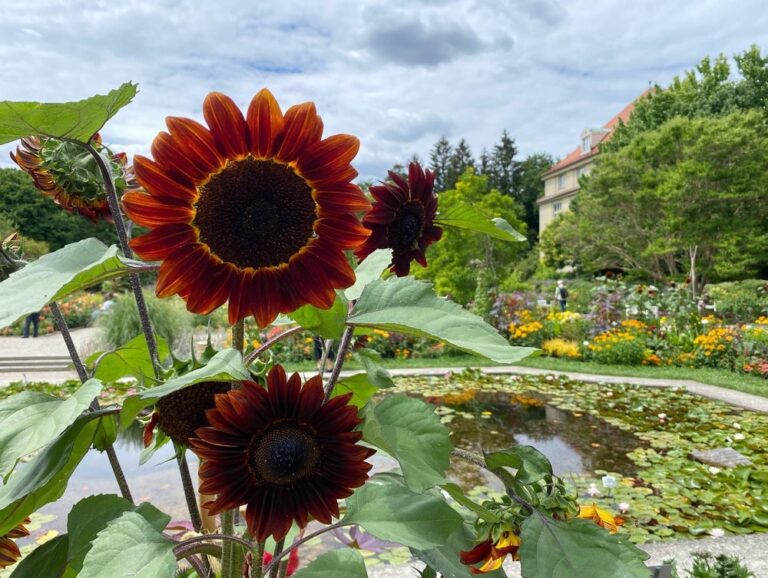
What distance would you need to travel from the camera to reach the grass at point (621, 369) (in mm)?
7446

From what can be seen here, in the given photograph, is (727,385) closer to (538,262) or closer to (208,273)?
(208,273)

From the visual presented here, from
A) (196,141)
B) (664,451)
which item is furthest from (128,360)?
(664,451)

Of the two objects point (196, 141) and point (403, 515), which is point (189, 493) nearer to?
point (403, 515)

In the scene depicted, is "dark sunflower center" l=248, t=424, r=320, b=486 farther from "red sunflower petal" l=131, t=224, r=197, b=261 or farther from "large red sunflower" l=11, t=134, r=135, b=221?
"large red sunflower" l=11, t=134, r=135, b=221

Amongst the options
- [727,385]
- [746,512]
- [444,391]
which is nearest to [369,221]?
[746,512]

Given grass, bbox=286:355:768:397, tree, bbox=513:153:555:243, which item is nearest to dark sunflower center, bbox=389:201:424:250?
grass, bbox=286:355:768:397

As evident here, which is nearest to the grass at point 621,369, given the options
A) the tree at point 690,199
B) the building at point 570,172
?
the tree at point 690,199

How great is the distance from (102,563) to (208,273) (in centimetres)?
27

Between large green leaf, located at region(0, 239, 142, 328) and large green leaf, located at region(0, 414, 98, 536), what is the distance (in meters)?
0.18

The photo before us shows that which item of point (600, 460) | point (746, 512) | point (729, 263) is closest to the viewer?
point (746, 512)

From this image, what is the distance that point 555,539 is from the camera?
59 cm

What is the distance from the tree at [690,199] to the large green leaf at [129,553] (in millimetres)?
21298

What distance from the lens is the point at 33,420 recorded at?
55 centimetres

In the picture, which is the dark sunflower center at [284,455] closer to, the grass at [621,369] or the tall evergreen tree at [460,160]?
the grass at [621,369]
